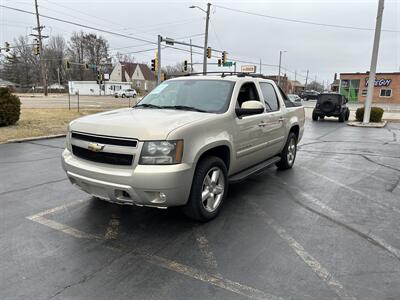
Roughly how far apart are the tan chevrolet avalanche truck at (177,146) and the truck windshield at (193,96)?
0.04 feet

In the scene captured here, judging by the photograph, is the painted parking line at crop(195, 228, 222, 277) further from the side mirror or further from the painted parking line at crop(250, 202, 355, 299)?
the side mirror

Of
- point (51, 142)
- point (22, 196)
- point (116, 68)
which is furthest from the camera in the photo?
point (116, 68)

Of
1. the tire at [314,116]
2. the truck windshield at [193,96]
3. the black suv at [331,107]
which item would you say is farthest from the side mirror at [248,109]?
the tire at [314,116]

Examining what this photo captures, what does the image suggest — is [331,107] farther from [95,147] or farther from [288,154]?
[95,147]

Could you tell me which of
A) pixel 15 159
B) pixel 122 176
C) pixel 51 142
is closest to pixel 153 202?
pixel 122 176

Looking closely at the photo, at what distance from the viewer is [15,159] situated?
752cm

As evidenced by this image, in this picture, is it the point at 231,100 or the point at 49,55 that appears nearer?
the point at 231,100

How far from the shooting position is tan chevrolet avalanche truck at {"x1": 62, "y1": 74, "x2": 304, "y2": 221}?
3523 millimetres

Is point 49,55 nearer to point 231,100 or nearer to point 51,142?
point 51,142

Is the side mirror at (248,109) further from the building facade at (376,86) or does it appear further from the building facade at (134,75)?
the building facade at (134,75)

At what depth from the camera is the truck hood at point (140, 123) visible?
3545 mm

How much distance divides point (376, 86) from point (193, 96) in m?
57.9

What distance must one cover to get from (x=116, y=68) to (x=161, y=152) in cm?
9855

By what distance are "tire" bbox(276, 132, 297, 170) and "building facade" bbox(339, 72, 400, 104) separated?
1941 inches
